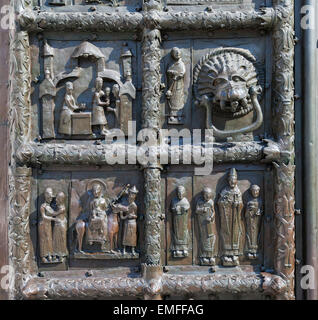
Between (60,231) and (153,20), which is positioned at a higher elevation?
(153,20)

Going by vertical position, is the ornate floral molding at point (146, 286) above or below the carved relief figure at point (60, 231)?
below

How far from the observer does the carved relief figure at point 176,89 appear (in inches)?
136

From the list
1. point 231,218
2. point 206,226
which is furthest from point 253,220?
point 206,226

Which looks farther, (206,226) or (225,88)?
(206,226)

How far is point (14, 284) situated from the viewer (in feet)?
11.2

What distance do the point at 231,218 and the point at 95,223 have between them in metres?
1.26

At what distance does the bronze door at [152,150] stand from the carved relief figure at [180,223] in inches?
0.4

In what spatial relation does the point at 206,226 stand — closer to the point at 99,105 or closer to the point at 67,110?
the point at 99,105

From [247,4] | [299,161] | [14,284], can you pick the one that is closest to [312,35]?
[247,4]

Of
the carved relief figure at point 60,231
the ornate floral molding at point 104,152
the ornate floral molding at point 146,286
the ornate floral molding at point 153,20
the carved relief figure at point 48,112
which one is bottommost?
the ornate floral molding at point 146,286

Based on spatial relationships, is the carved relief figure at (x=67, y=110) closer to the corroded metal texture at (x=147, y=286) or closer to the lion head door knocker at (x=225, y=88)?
the lion head door knocker at (x=225, y=88)

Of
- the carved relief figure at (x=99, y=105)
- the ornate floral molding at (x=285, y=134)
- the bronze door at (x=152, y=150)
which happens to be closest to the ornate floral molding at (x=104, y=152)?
the bronze door at (x=152, y=150)

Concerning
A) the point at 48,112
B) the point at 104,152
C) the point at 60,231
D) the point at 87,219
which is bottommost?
the point at 60,231

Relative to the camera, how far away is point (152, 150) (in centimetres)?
341
